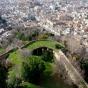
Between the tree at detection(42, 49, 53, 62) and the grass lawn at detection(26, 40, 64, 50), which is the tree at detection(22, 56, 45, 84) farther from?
the grass lawn at detection(26, 40, 64, 50)

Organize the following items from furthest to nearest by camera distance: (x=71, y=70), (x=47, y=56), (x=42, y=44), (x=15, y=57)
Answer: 1. (x=42, y=44)
2. (x=47, y=56)
3. (x=15, y=57)
4. (x=71, y=70)

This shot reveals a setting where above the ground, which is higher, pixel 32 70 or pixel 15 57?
pixel 32 70

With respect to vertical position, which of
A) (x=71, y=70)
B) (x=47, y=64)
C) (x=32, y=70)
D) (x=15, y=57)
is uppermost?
(x=32, y=70)

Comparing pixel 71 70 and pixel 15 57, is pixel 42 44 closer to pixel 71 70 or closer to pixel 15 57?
pixel 15 57

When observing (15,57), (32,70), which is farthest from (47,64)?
(32,70)

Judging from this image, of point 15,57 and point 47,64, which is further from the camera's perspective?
point 15,57

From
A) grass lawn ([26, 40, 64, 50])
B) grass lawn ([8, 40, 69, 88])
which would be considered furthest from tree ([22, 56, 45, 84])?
grass lawn ([26, 40, 64, 50])

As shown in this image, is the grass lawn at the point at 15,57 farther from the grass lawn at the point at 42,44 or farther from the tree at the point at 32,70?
the tree at the point at 32,70

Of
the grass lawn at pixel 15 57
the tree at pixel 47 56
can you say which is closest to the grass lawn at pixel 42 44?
the tree at pixel 47 56

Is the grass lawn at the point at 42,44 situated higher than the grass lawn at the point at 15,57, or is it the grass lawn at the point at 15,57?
the grass lawn at the point at 42,44

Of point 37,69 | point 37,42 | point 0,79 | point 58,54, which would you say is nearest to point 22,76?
point 37,69

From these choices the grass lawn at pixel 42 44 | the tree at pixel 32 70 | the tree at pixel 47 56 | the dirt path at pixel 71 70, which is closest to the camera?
the dirt path at pixel 71 70
